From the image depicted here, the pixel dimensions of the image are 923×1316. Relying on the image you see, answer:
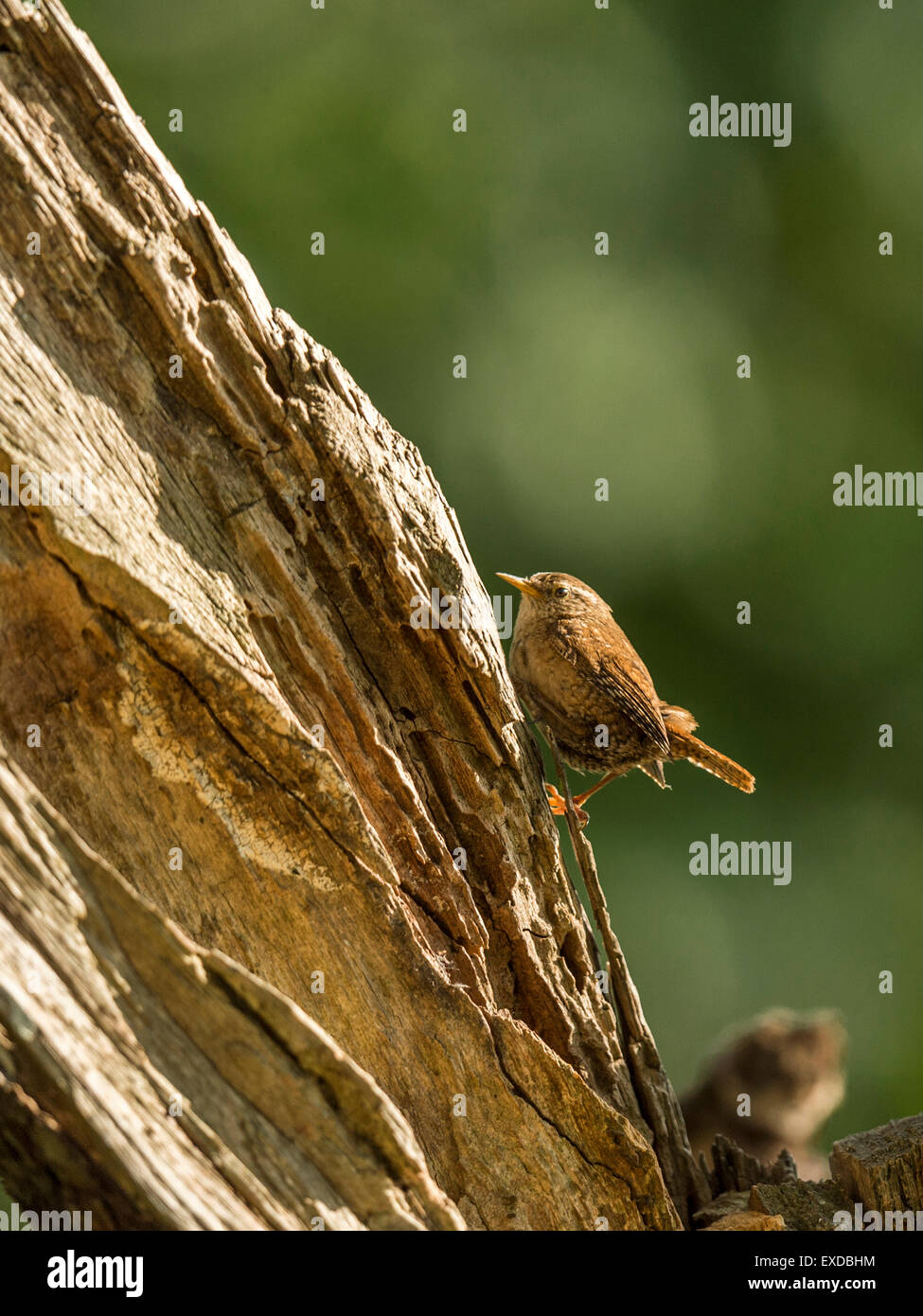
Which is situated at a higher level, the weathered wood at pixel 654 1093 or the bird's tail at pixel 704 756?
the bird's tail at pixel 704 756

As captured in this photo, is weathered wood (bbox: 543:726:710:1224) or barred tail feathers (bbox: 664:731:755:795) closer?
weathered wood (bbox: 543:726:710:1224)

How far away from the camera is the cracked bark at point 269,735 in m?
2.46

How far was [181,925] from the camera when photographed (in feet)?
10.4

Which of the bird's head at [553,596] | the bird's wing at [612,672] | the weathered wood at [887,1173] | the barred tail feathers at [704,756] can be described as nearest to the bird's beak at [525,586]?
the bird's head at [553,596]

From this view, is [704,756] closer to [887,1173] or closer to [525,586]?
[525,586]

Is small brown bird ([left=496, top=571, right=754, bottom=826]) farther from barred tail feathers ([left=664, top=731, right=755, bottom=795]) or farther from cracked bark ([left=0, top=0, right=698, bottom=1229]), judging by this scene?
cracked bark ([left=0, top=0, right=698, bottom=1229])

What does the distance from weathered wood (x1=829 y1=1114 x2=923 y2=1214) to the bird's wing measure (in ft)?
6.83

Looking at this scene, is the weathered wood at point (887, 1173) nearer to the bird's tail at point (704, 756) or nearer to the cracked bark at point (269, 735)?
the cracked bark at point (269, 735)

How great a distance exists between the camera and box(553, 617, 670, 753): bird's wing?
521cm

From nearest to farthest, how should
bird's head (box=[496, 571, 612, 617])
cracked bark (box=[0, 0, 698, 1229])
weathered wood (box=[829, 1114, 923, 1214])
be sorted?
cracked bark (box=[0, 0, 698, 1229]) → weathered wood (box=[829, 1114, 923, 1214]) → bird's head (box=[496, 571, 612, 617])

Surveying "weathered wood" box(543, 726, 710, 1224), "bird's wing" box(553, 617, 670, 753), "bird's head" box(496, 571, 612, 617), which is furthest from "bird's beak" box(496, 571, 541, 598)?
"weathered wood" box(543, 726, 710, 1224)

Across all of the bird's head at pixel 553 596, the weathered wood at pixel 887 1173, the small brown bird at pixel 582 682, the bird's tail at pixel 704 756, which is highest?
the bird's head at pixel 553 596

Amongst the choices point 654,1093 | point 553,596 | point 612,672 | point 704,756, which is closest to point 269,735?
point 654,1093

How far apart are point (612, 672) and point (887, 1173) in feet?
7.79
